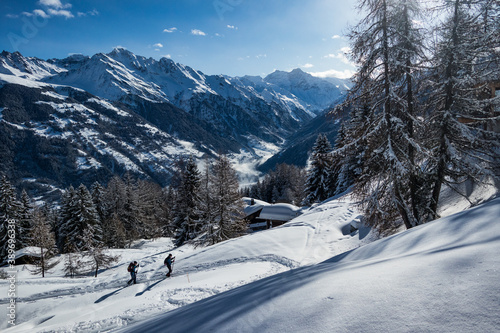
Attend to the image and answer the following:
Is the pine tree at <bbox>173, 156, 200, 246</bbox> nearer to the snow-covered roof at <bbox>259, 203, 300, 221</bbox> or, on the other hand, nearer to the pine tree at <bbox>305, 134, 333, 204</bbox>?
the snow-covered roof at <bbox>259, 203, 300, 221</bbox>

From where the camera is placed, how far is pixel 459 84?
9094mm

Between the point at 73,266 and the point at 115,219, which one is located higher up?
the point at 115,219

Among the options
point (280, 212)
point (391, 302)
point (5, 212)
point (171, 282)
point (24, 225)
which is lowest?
point (280, 212)

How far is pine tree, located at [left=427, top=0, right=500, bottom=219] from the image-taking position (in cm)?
878

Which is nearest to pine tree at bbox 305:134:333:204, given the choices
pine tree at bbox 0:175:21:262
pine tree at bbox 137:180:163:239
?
pine tree at bbox 137:180:163:239

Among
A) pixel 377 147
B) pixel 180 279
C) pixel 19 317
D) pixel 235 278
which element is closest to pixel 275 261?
pixel 235 278

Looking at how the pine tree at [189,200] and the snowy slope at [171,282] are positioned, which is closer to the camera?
the snowy slope at [171,282]

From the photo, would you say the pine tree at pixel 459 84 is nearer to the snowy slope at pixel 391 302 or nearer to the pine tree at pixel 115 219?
the snowy slope at pixel 391 302

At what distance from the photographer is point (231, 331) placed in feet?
8.71

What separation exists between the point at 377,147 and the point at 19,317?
2057 cm

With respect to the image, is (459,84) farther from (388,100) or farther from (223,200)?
(223,200)

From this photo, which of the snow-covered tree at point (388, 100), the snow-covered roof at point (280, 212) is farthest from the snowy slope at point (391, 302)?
the snow-covered roof at point (280, 212)

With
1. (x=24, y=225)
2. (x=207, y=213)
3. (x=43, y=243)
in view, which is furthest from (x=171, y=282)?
(x=24, y=225)

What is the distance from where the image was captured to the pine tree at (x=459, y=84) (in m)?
8.78
